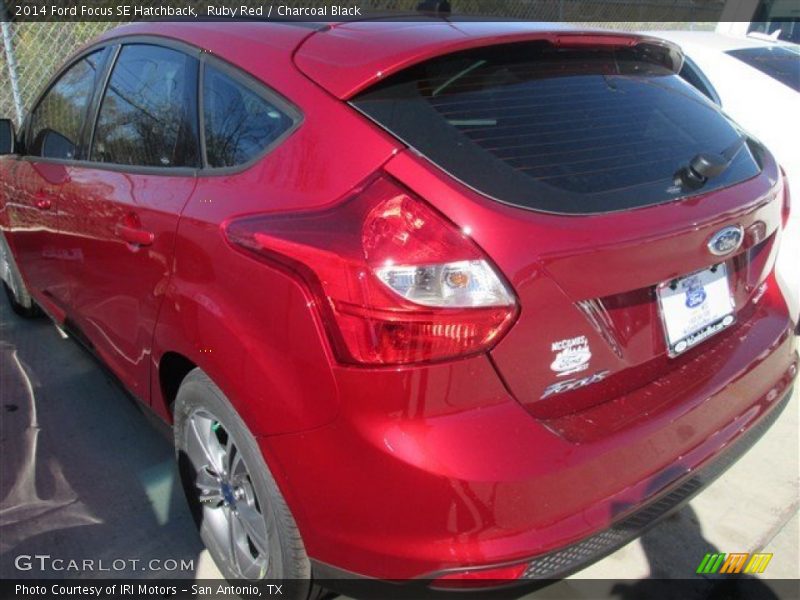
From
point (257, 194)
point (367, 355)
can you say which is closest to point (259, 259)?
point (257, 194)

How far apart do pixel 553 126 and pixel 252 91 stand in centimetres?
84

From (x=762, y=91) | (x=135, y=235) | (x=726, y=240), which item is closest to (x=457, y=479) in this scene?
(x=726, y=240)

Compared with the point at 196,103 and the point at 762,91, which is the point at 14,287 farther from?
the point at 762,91

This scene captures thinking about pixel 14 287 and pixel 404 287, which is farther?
pixel 14 287

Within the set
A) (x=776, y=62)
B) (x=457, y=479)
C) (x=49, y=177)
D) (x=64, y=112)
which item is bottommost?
(x=49, y=177)

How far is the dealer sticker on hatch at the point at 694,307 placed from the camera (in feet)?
6.34

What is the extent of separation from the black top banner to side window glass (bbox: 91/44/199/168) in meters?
0.23

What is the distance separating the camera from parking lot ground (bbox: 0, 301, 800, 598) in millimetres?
2533

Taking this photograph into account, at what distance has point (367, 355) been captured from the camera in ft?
5.24

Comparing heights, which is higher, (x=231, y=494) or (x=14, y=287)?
(x=231, y=494)

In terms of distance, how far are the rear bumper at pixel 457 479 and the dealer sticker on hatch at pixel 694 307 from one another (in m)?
0.25

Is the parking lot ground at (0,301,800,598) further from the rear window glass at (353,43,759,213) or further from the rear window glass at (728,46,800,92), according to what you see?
the rear window glass at (728,46,800,92)

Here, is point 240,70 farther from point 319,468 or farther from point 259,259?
point 319,468

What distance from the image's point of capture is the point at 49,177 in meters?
3.11
